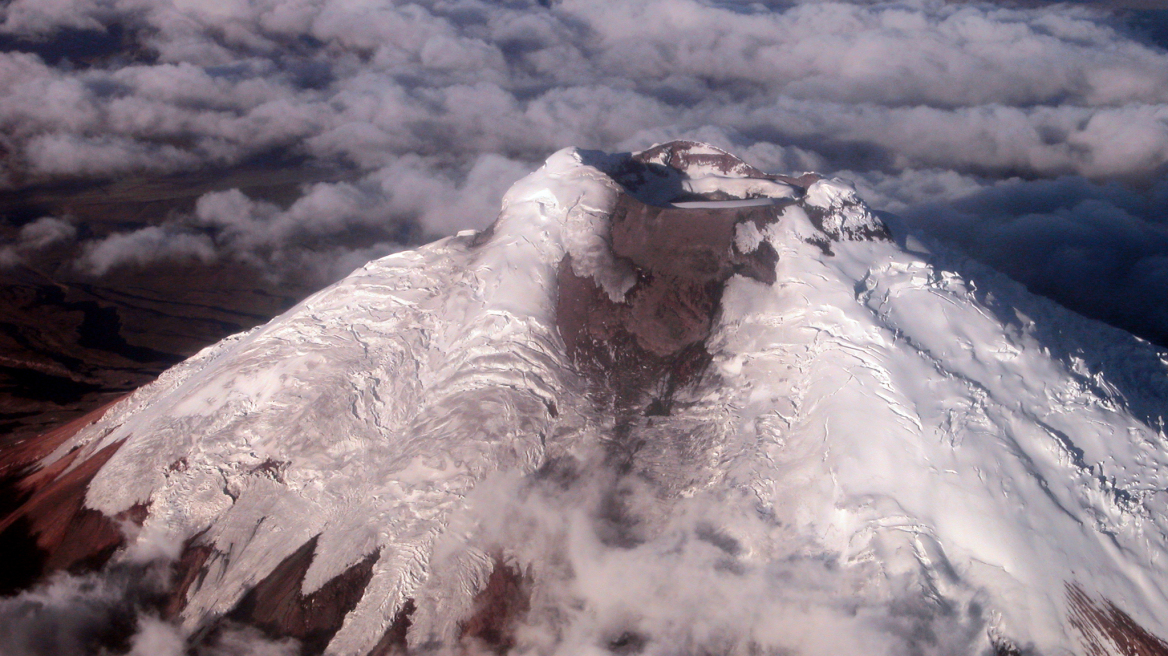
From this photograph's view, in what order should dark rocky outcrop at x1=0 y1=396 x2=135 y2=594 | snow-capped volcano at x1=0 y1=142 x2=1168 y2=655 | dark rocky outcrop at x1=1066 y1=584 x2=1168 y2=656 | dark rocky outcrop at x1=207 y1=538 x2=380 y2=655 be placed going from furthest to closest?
dark rocky outcrop at x1=0 y1=396 x2=135 y2=594 → dark rocky outcrop at x1=207 y1=538 x2=380 y2=655 → snow-capped volcano at x1=0 y1=142 x2=1168 y2=655 → dark rocky outcrop at x1=1066 y1=584 x2=1168 y2=656

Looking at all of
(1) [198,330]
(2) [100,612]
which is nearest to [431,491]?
(2) [100,612]

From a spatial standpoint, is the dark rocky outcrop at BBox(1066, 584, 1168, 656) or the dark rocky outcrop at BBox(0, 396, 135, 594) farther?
the dark rocky outcrop at BBox(0, 396, 135, 594)

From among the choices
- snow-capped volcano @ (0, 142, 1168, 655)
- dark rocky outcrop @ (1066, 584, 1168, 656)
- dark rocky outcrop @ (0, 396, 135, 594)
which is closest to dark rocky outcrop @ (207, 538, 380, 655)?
snow-capped volcano @ (0, 142, 1168, 655)

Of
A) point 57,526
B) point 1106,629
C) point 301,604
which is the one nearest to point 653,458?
point 301,604

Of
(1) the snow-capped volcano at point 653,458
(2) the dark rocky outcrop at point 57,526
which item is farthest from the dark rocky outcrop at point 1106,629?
(2) the dark rocky outcrop at point 57,526

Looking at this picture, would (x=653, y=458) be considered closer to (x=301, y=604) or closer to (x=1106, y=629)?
(x=301, y=604)

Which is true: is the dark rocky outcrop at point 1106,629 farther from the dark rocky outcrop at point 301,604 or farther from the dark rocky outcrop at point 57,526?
the dark rocky outcrop at point 57,526

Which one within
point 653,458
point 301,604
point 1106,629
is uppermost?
point 653,458

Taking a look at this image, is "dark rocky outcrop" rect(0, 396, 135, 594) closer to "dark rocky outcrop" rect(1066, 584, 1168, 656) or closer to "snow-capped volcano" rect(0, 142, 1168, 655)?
"snow-capped volcano" rect(0, 142, 1168, 655)
